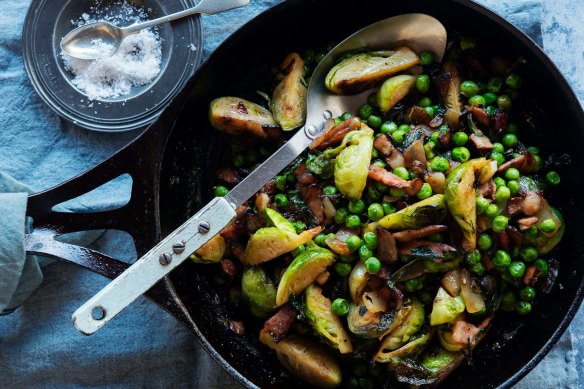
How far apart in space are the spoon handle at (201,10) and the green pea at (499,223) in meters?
1.56

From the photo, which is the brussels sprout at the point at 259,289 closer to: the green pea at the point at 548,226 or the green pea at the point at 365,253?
the green pea at the point at 365,253

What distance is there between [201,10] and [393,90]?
1.06 meters

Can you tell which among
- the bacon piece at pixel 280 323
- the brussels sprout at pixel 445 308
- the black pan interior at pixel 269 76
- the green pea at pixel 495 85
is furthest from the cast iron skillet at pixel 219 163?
the brussels sprout at pixel 445 308

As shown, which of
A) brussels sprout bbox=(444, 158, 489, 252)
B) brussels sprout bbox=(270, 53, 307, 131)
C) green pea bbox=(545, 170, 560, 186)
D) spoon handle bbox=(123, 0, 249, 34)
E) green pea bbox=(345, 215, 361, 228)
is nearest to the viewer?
brussels sprout bbox=(444, 158, 489, 252)

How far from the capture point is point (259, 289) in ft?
9.11

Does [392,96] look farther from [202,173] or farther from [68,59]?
[68,59]

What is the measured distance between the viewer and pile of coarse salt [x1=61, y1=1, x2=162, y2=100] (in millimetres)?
3330

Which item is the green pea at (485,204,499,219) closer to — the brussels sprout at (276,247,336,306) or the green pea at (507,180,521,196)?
the green pea at (507,180,521,196)

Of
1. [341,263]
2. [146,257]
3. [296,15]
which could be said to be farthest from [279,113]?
[146,257]

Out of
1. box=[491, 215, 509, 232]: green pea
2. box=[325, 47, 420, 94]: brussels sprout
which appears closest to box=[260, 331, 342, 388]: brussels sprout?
box=[491, 215, 509, 232]: green pea

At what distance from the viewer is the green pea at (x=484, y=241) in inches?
105

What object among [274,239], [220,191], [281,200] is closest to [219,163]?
[220,191]

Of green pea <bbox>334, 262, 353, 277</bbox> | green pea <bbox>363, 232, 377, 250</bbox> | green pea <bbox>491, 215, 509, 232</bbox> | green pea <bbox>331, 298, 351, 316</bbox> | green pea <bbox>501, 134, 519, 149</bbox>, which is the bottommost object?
green pea <bbox>331, 298, 351, 316</bbox>

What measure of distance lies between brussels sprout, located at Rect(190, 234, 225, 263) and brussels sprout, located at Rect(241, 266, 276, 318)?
0.48 feet
